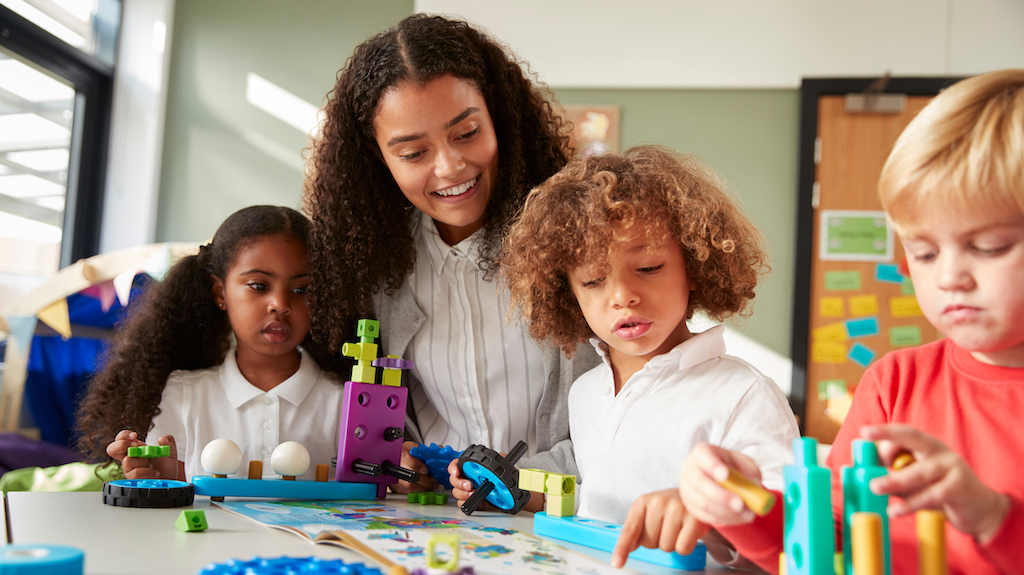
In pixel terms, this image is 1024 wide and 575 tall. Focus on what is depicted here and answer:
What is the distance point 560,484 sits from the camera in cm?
81

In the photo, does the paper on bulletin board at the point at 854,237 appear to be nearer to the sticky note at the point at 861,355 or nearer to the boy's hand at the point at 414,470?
the sticky note at the point at 861,355

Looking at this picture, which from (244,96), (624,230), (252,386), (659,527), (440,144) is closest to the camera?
(659,527)

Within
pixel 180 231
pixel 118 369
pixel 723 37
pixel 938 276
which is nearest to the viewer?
pixel 938 276

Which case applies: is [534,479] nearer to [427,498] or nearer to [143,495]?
[427,498]

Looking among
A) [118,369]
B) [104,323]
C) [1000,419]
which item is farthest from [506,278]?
[104,323]

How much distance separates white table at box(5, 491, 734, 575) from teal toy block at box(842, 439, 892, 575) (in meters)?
0.20

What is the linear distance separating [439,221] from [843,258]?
209 cm

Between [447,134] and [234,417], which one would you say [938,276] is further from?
[234,417]

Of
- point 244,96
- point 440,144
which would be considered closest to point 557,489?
point 440,144

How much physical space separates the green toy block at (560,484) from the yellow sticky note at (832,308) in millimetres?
2325

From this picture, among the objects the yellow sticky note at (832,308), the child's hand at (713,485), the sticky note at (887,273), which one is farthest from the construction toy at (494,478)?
the sticky note at (887,273)

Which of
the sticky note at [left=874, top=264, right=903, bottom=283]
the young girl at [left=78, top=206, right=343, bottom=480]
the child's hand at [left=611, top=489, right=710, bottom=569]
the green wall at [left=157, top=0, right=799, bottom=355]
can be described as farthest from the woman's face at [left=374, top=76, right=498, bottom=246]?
the sticky note at [left=874, top=264, right=903, bottom=283]

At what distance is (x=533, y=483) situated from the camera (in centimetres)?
83

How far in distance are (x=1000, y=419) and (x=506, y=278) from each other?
67 cm
